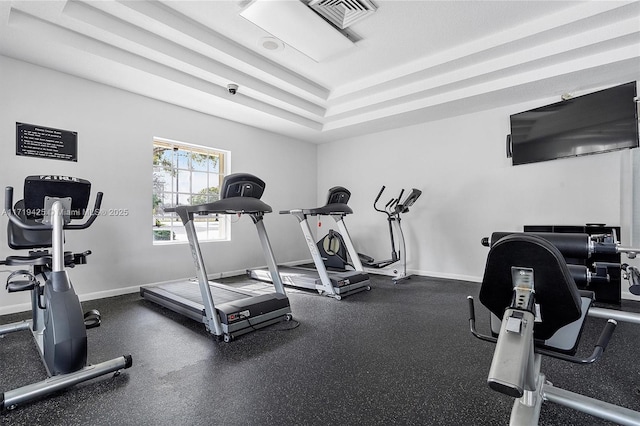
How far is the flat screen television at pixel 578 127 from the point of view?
3330 millimetres

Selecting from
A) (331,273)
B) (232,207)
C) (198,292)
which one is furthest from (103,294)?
(331,273)

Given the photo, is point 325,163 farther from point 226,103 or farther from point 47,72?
point 47,72

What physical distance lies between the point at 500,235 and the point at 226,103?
4.13 metres

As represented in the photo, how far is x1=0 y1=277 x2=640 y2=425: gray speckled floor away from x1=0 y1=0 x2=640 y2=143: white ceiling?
9.11 ft

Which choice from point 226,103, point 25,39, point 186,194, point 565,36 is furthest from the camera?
point 186,194

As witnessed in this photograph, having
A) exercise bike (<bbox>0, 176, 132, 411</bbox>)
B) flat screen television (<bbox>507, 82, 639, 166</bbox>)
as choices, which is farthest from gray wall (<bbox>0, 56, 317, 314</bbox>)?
flat screen television (<bbox>507, 82, 639, 166</bbox>)

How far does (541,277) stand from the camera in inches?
40.3

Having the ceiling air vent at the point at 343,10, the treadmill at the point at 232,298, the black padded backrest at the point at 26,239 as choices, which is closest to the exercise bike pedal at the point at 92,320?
the treadmill at the point at 232,298

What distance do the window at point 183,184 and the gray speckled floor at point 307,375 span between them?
178 centimetres

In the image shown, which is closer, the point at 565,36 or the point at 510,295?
the point at 510,295

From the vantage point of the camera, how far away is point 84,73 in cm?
362

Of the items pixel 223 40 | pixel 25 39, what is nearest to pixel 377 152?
pixel 223 40

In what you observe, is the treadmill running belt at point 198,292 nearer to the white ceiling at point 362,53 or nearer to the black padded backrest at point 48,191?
the black padded backrest at point 48,191

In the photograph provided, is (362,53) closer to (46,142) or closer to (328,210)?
(328,210)
